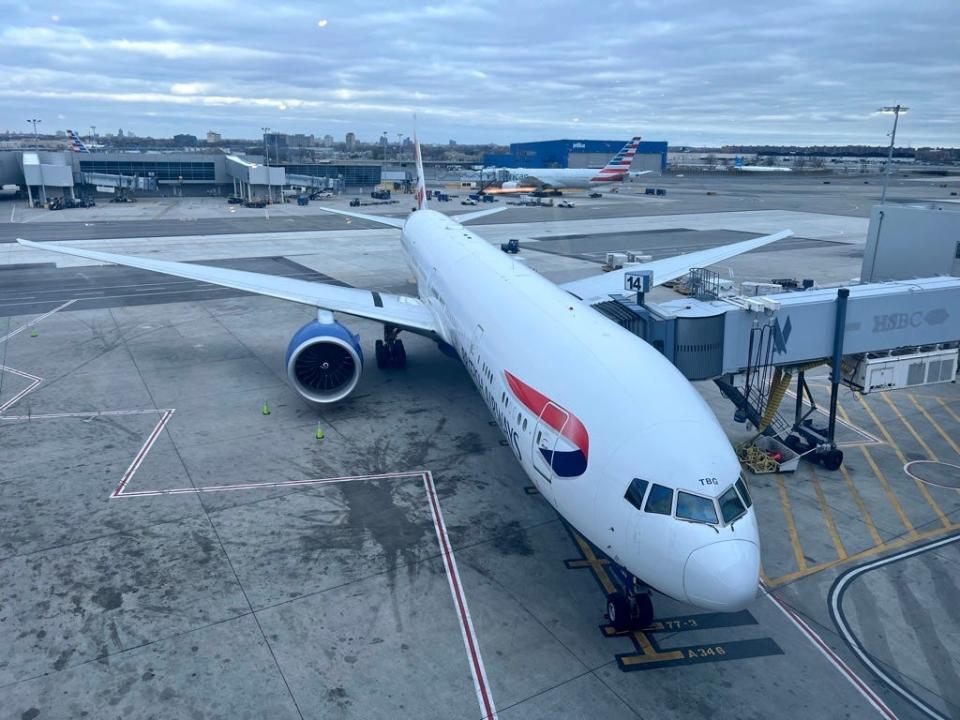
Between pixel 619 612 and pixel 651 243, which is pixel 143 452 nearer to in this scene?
pixel 619 612

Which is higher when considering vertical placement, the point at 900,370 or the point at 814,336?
the point at 814,336

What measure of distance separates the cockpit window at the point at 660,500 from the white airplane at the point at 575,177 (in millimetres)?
110600

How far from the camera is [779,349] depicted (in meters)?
19.0

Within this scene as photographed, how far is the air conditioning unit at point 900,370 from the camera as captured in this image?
19812 millimetres

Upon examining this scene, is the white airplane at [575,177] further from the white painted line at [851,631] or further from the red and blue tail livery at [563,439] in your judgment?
the red and blue tail livery at [563,439]

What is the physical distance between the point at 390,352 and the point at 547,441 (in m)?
16.3

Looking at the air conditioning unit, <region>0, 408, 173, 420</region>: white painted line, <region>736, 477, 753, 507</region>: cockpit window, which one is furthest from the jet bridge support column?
<region>0, 408, 173, 420</region>: white painted line

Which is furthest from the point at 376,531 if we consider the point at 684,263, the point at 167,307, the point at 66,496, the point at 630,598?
the point at 167,307

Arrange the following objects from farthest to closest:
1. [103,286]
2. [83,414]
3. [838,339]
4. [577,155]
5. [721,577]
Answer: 1. [577,155]
2. [103,286]
3. [83,414]
4. [838,339]
5. [721,577]

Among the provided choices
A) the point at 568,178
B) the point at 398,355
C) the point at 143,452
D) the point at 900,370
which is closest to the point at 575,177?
the point at 568,178

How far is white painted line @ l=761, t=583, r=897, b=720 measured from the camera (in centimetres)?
1138

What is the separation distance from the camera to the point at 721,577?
33.7 ft

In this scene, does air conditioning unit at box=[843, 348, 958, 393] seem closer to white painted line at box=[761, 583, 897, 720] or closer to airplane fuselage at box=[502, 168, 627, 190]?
white painted line at box=[761, 583, 897, 720]

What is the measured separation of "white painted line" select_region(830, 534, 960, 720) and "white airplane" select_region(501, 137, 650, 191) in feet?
349
